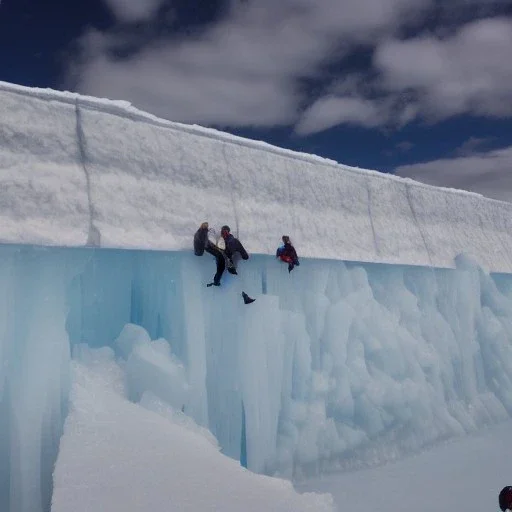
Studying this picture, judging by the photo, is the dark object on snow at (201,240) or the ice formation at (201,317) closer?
the ice formation at (201,317)

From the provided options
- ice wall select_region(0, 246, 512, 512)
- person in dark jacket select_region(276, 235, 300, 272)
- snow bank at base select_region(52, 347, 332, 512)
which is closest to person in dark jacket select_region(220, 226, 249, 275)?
ice wall select_region(0, 246, 512, 512)

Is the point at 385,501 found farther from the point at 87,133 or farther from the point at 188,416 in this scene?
the point at 87,133

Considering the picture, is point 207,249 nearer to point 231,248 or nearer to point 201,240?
point 201,240

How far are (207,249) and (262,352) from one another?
1400mm

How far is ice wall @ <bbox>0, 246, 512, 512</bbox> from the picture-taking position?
519cm

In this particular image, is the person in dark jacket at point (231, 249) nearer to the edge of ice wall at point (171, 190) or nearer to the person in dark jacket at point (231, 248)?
the person in dark jacket at point (231, 248)

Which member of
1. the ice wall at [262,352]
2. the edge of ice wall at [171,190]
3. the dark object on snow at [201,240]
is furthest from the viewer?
the dark object on snow at [201,240]

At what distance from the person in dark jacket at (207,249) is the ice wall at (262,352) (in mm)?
137

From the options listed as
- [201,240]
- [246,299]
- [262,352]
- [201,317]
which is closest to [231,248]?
[201,240]

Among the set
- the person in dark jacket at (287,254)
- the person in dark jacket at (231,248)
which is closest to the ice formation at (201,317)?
the person in dark jacket at (287,254)

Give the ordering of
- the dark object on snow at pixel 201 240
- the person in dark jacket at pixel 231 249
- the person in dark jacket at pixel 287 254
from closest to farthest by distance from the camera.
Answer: the dark object on snow at pixel 201 240
the person in dark jacket at pixel 231 249
the person in dark jacket at pixel 287 254

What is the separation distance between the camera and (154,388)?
227 inches

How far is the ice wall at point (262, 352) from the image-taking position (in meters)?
5.19

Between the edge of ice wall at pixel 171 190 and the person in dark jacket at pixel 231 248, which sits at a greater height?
the edge of ice wall at pixel 171 190
